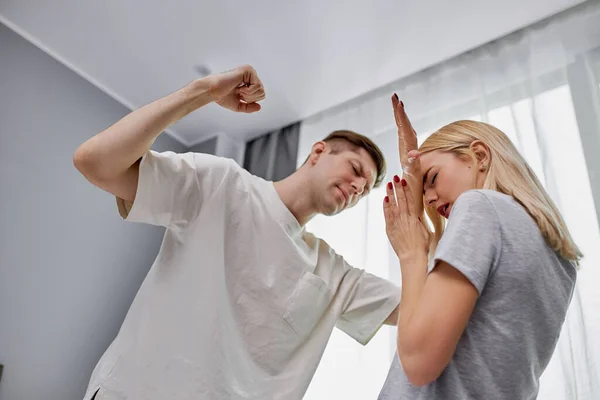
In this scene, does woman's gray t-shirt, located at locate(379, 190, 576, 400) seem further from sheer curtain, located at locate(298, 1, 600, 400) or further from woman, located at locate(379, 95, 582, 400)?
sheer curtain, located at locate(298, 1, 600, 400)

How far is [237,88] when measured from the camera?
50.9 inches

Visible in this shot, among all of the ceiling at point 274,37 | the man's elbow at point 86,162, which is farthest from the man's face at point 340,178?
the man's elbow at point 86,162

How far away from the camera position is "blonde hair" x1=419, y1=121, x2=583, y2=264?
2.82ft

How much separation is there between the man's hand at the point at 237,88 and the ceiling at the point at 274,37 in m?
0.63

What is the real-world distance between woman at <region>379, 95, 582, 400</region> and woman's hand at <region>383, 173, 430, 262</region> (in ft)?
0.24

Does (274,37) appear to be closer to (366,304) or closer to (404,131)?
(404,131)

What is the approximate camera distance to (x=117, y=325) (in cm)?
207

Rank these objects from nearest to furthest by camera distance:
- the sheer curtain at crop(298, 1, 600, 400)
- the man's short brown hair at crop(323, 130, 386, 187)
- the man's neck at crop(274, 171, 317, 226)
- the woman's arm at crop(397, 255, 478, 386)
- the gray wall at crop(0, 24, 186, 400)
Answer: the woman's arm at crop(397, 255, 478, 386), the sheer curtain at crop(298, 1, 600, 400), the man's neck at crop(274, 171, 317, 226), the man's short brown hair at crop(323, 130, 386, 187), the gray wall at crop(0, 24, 186, 400)

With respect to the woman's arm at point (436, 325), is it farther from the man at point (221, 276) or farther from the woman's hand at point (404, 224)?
the man at point (221, 276)

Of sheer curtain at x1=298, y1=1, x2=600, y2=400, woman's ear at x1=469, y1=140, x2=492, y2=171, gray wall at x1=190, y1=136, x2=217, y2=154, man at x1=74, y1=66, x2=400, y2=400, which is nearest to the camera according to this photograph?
woman's ear at x1=469, y1=140, x2=492, y2=171

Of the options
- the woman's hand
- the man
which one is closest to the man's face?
the man

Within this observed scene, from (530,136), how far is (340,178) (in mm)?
660

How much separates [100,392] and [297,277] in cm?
56

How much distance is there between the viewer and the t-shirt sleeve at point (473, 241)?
76 centimetres
